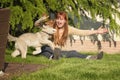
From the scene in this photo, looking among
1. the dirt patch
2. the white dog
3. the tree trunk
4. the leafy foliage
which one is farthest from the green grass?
the leafy foliage

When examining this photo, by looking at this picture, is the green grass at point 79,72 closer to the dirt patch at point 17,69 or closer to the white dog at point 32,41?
the dirt patch at point 17,69

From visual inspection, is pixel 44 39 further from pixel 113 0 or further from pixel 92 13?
pixel 113 0

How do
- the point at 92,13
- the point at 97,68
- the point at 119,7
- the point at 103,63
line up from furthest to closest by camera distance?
the point at 119,7 → the point at 92,13 → the point at 103,63 → the point at 97,68

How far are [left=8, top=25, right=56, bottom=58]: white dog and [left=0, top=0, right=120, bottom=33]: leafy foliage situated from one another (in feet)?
1.00

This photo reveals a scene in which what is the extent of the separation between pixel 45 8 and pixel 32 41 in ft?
4.82

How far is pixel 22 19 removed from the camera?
10047 mm

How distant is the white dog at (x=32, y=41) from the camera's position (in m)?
9.47

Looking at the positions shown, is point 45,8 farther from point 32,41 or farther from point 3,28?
point 3,28

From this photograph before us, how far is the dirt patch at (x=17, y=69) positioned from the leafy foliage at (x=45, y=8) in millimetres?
1842

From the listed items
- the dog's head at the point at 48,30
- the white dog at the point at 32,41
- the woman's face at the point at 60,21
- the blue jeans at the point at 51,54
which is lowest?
the blue jeans at the point at 51,54

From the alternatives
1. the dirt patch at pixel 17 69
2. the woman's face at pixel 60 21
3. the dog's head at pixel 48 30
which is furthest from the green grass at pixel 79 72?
the woman's face at pixel 60 21

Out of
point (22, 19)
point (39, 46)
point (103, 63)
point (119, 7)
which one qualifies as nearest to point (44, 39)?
point (39, 46)

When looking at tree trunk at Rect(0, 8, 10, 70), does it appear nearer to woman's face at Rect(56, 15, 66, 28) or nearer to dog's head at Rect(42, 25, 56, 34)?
dog's head at Rect(42, 25, 56, 34)

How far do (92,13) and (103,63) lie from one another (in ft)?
10.4
